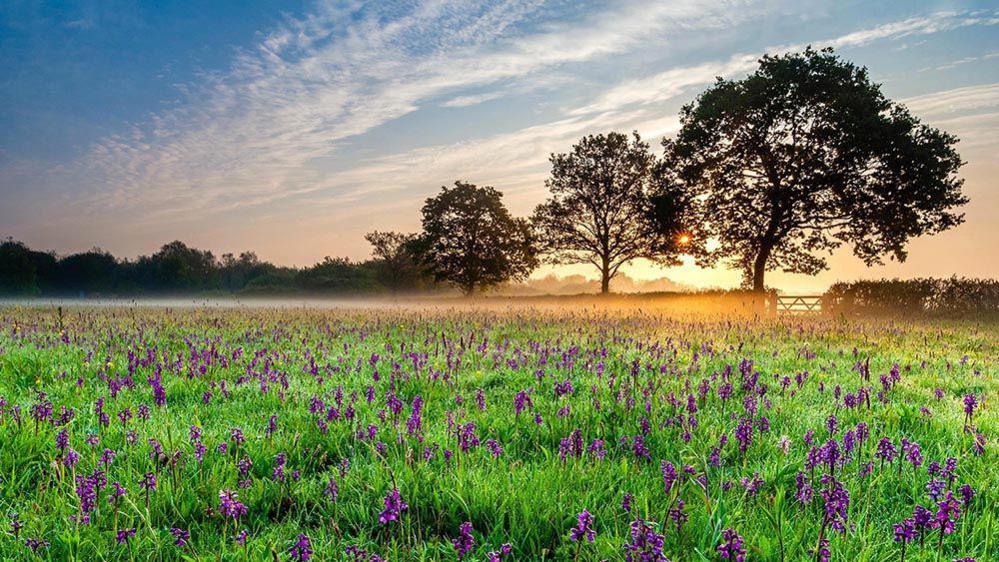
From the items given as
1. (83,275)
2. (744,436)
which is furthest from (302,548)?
(83,275)

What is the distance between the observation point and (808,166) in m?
37.1

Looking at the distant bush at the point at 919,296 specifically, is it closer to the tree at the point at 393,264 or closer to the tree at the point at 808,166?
the tree at the point at 808,166

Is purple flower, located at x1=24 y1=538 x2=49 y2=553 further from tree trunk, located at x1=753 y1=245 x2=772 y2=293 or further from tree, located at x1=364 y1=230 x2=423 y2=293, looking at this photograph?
tree, located at x1=364 y1=230 x2=423 y2=293

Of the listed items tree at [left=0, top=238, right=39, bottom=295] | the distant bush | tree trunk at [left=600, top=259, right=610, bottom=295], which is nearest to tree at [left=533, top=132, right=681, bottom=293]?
tree trunk at [left=600, top=259, right=610, bottom=295]

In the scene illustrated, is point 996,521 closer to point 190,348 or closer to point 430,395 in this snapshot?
point 430,395

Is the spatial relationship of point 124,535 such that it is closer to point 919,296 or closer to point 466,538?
point 466,538

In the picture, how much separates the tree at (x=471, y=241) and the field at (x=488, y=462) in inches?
2273

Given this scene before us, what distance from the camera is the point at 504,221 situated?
6694cm

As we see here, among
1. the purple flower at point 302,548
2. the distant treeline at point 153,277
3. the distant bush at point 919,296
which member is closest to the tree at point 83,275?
the distant treeline at point 153,277

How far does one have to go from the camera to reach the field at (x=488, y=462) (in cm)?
272

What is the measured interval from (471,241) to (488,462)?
63089 mm

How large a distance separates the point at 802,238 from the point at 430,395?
133ft

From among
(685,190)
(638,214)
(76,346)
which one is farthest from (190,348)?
(638,214)

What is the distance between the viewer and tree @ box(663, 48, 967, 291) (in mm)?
34781
